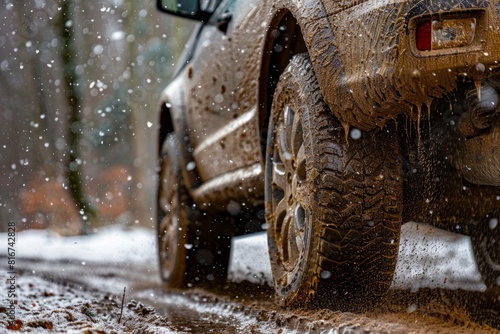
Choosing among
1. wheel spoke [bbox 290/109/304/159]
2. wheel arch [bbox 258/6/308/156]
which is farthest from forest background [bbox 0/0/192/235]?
wheel spoke [bbox 290/109/304/159]

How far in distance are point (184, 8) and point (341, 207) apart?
2.30 m

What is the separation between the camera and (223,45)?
14.8 ft

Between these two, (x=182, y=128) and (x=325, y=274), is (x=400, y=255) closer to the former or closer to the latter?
(x=325, y=274)

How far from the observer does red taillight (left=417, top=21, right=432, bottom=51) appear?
261 cm

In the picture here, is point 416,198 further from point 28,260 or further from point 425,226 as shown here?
point 28,260

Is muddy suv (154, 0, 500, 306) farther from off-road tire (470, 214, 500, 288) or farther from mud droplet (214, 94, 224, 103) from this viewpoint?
mud droplet (214, 94, 224, 103)

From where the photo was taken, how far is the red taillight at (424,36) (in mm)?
2605

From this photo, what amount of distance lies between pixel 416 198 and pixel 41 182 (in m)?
24.6

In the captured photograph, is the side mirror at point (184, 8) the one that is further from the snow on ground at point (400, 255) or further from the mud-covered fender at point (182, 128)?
the snow on ground at point (400, 255)

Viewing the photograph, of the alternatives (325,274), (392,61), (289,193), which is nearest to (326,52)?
(392,61)

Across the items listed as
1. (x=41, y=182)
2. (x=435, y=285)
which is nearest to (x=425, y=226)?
(x=435, y=285)

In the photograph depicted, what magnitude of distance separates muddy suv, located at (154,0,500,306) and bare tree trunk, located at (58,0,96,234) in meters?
13.3

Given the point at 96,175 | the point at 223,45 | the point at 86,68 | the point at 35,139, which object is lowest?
the point at 96,175

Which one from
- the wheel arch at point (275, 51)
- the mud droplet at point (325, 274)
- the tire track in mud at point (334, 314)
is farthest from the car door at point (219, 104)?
the mud droplet at point (325, 274)
